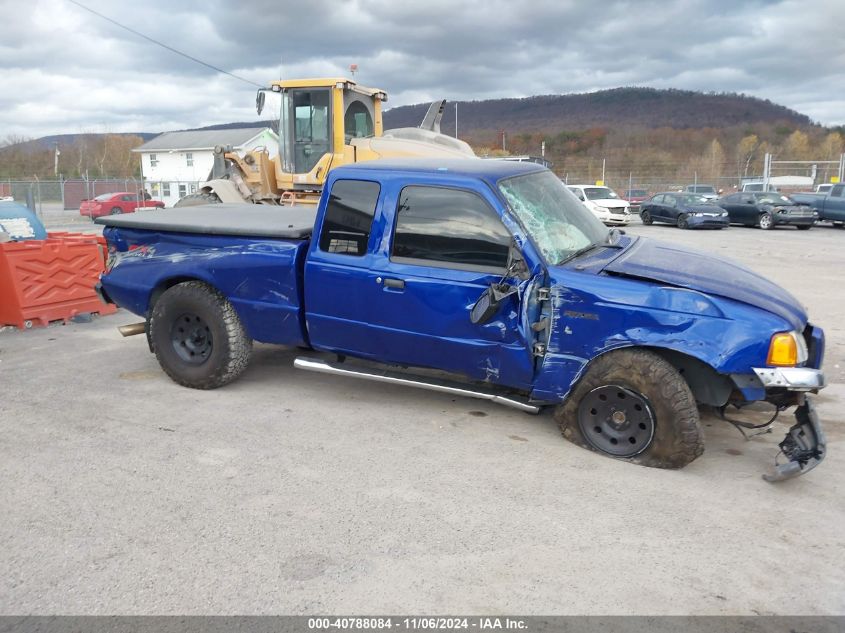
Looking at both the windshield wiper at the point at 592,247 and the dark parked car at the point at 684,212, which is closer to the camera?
the windshield wiper at the point at 592,247

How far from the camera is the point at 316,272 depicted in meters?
4.97

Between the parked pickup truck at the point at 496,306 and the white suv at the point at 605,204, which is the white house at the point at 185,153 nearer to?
the white suv at the point at 605,204

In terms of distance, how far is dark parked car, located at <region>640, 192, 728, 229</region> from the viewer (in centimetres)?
2375

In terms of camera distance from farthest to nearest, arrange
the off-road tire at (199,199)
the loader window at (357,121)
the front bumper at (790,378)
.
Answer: the loader window at (357,121) < the off-road tire at (199,199) < the front bumper at (790,378)

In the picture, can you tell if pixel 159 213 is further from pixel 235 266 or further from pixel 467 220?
pixel 467 220

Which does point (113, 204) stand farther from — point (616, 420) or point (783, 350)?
point (783, 350)

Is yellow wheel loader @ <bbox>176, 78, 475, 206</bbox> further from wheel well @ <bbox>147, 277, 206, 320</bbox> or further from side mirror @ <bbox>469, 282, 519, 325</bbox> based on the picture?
side mirror @ <bbox>469, 282, 519, 325</bbox>

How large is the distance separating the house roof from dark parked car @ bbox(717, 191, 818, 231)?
148 feet

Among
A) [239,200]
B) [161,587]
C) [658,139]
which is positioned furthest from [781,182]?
[658,139]

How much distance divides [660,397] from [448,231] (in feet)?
5.80

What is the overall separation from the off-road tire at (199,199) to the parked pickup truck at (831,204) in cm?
2171

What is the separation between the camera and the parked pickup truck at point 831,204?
23.0 metres

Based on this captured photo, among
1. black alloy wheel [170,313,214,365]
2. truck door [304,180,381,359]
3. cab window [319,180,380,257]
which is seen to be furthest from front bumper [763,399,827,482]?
black alloy wheel [170,313,214,365]

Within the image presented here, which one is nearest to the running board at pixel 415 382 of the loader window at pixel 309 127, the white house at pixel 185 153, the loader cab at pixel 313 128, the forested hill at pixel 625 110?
the loader cab at pixel 313 128
